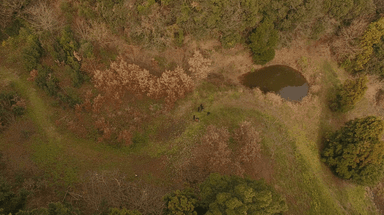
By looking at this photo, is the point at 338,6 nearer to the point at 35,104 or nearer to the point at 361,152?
the point at 361,152

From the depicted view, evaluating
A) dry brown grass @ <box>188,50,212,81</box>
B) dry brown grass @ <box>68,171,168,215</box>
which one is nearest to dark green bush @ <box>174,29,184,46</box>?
dry brown grass @ <box>188,50,212,81</box>

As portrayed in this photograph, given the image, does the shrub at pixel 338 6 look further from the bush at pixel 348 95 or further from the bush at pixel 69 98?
the bush at pixel 69 98

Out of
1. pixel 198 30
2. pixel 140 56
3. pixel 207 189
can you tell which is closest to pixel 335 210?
pixel 207 189

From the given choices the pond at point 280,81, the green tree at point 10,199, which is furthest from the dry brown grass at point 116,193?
the pond at point 280,81

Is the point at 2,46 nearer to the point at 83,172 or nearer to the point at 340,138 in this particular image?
the point at 83,172

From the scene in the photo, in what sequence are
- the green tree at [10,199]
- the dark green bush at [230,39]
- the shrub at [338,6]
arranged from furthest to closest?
the shrub at [338,6], the dark green bush at [230,39], the green tree at [10,199]

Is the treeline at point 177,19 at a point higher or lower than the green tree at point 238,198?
higher
